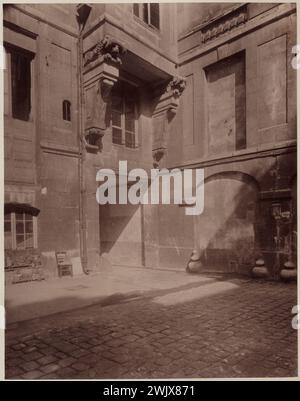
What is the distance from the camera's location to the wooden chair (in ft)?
27.7

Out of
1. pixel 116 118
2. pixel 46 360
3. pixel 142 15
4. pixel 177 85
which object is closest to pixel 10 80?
pixel 116 118

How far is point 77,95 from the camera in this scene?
9.16 m

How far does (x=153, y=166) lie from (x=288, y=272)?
18.5ft

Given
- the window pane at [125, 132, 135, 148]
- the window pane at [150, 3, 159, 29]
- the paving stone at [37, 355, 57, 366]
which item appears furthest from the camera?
the window pane at [125, 132, 135, 148]

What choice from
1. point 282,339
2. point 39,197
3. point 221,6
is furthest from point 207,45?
point 282,339

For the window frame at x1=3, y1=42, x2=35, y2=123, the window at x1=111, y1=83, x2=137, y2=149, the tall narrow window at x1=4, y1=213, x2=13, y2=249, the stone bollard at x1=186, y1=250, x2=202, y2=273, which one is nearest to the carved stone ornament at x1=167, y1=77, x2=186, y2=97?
the window at x1=111, y1=83, x2=137, y2=149

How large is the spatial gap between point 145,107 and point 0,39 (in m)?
7.39

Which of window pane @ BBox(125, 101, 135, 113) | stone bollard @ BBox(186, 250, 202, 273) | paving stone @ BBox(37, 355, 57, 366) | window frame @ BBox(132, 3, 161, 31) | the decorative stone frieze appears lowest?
stone bollard @ BBox(186, 250, 202, 273)

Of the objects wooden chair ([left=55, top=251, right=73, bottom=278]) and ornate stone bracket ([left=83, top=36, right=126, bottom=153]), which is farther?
ornate stone bracket ([left=83, top=36, right=126, bottom=153])

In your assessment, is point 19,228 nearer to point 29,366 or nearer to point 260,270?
point 29,366

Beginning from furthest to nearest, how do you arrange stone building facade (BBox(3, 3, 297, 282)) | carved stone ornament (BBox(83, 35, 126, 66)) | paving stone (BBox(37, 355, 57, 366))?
carved stone ornament (BBox(83, 35, 126, 66)) < stone building facade (BBox(3, 3, 297, 282)) < paving stone (BBox(37, 355, 57, 366))

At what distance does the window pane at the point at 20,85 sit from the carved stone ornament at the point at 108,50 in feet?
5.76

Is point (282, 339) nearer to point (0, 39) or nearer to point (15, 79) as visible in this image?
point (0, 39)

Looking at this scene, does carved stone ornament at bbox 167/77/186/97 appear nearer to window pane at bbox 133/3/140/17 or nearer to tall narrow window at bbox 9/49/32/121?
window pane at bbox 133/3/140/17
